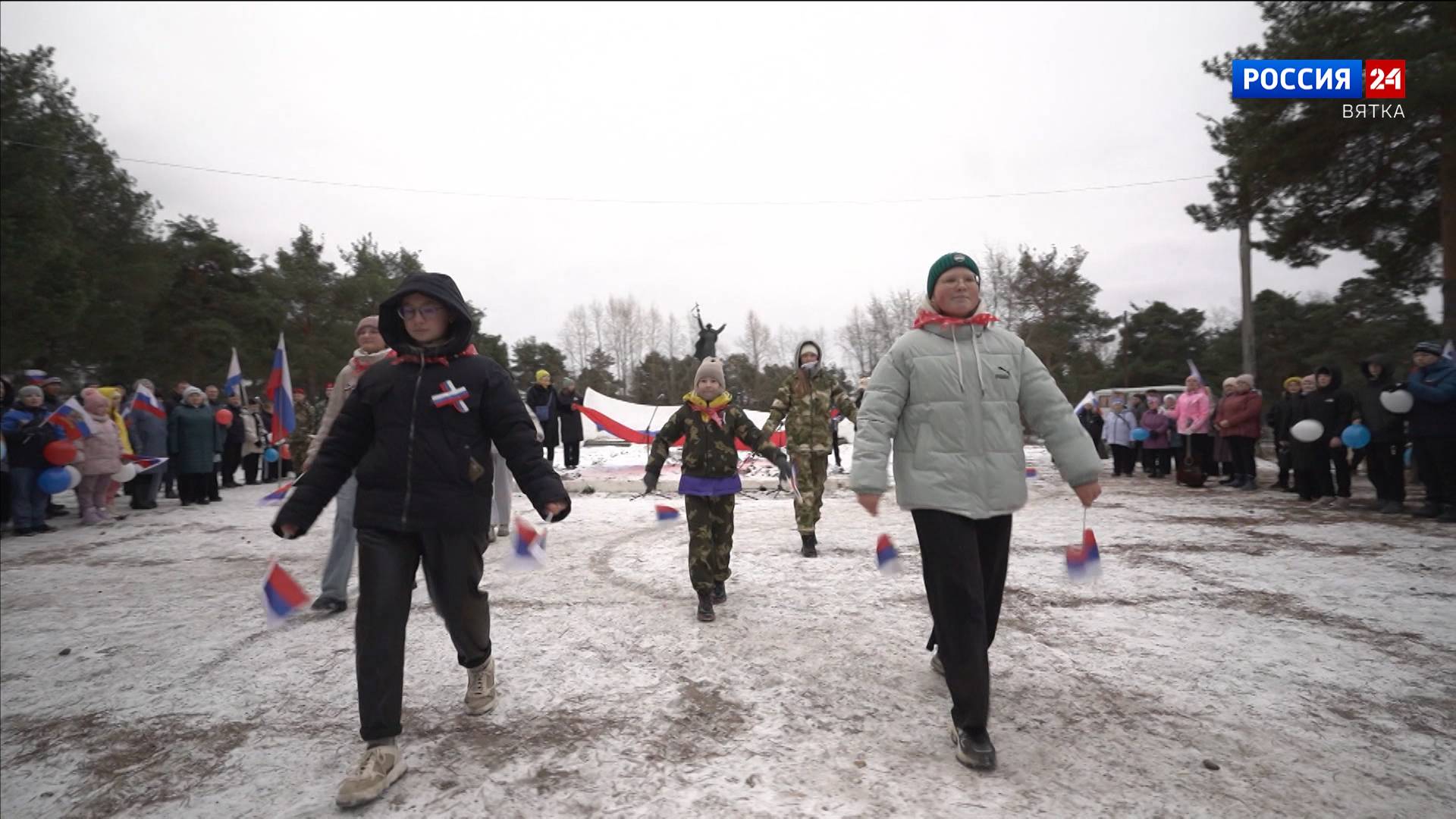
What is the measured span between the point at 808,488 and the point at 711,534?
6.53ft

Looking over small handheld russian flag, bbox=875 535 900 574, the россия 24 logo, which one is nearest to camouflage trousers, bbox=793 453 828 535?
small handheld russian flag, bbox=875 535 900 574

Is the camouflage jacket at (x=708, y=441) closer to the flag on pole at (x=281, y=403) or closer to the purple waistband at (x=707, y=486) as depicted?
the purple waistband at (x=707, y=486)

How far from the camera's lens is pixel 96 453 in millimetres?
9031

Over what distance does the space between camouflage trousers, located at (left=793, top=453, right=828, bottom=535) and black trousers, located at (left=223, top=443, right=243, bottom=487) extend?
13.0 m

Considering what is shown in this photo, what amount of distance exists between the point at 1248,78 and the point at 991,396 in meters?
13.9

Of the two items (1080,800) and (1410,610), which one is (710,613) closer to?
(1080,800)

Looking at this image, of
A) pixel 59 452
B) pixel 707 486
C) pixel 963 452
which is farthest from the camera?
pixel 59 452

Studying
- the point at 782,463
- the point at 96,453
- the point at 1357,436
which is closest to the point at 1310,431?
the point at 1357,436

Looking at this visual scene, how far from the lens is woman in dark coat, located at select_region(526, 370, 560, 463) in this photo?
13648 millimetres

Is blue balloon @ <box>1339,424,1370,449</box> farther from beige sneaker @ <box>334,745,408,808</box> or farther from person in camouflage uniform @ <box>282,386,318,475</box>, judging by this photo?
person in camouflage uniform @ <box>282,386,318,475</box>

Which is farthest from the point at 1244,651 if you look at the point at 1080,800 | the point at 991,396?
the point at 991,396

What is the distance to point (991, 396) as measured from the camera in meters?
2.80

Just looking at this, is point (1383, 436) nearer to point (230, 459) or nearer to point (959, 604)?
point (959, 604)

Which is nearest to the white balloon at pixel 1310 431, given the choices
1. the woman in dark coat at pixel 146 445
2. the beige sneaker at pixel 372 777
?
the beige sneaker at pixel 372 777
